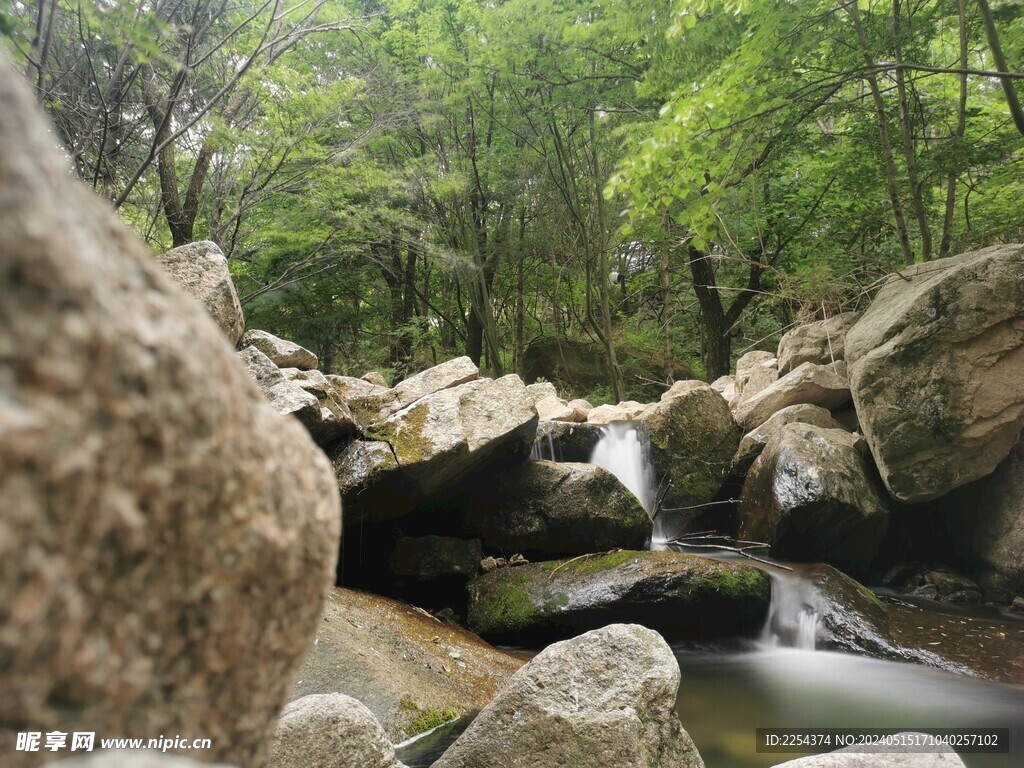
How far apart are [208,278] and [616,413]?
23.0 feet

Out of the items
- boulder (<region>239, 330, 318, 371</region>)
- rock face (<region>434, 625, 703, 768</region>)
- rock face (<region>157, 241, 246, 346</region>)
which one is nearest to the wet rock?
boulder (<region>239, 330, 318, 371</region>)

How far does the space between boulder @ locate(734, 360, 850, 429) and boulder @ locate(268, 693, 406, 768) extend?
7.86m

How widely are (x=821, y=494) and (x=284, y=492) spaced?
23.3 feet

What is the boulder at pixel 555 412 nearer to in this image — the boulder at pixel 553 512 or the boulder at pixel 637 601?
the boulder at pixel 553 512

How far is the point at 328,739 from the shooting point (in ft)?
8.27

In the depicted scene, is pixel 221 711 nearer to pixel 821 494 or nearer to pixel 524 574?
pixel 524 574

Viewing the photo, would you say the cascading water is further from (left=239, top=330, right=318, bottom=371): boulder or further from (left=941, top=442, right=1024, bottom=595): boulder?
(left=239, top=330, right=318, bottom=371): boulder

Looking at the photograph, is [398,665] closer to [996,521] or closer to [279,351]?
[279,351]

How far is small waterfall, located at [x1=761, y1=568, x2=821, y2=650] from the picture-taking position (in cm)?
593

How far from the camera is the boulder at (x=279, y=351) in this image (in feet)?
22.4

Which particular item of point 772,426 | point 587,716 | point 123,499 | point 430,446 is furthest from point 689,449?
point 123,499

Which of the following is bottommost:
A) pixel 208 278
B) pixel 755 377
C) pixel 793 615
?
pixel 793 615

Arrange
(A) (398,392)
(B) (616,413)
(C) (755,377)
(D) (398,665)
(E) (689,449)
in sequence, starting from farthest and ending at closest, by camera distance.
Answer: (C) (755,377)
(B) (616,413)
(E) (689,449)
(A) (398,392)
(D) (398,665)

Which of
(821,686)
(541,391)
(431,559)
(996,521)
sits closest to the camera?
(821,686)
